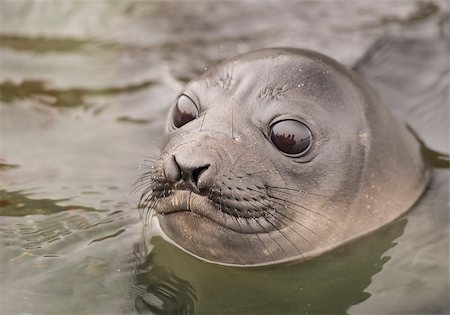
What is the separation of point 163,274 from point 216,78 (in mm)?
1138

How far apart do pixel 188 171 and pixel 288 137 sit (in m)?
0.66

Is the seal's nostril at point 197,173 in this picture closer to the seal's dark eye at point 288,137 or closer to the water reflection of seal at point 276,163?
the water reflection of seal at point 276,163

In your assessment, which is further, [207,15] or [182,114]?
[207,15]

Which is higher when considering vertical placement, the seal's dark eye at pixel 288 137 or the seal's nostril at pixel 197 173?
the seal's dark eye at pixel 288 137

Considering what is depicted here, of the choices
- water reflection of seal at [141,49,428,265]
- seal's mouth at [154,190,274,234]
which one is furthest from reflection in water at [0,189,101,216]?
seal's mouth at [154,190,274,234]

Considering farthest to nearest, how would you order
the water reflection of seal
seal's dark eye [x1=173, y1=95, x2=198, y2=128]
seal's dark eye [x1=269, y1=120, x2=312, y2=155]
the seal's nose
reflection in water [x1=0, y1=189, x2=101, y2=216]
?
reflection in water [x1=0, y1=189, x2=101, y2=216], seal's dark eye [x1=173, y1=95, x2=198, y2=128], seal's dark eye [x1=269, y1=120, x2=312, y2=155], the water reflection of seal, the seal's nose

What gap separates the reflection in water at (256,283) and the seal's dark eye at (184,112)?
0.65 metres

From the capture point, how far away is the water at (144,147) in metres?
4.03

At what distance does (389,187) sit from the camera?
469 centimetres

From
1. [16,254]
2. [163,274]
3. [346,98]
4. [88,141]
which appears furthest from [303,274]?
[88,141]

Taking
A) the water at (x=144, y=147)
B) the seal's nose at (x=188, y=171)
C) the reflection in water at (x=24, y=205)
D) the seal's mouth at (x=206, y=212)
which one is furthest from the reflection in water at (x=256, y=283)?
the reflection in water at (x=24, y=205)

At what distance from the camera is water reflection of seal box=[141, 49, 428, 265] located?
397 centimetres

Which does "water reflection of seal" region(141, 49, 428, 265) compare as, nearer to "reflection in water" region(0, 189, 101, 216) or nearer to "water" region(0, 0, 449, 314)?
"water" region(0, 0, 449, 314)

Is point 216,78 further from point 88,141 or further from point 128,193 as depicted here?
point 88,141
